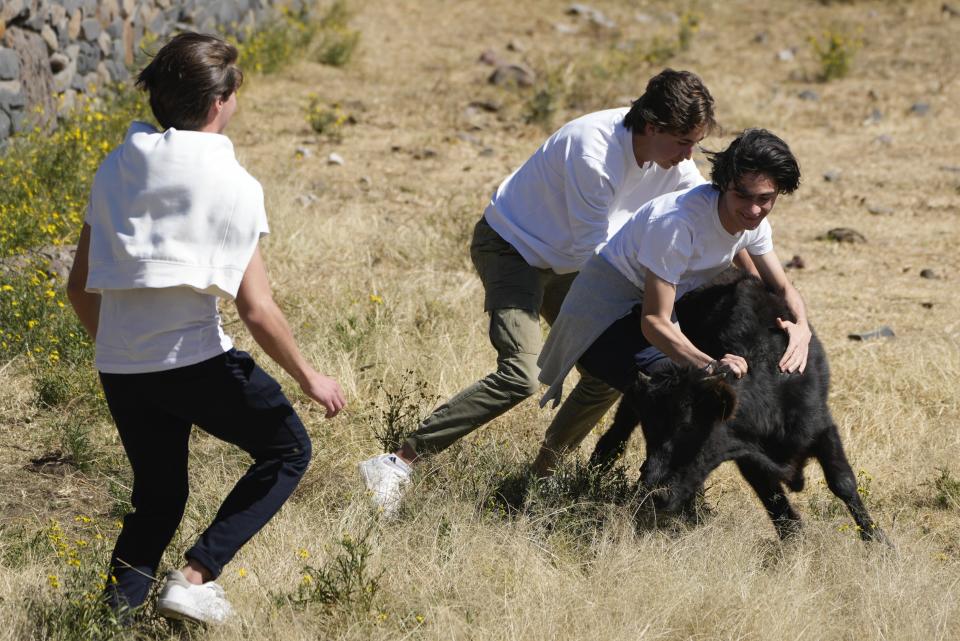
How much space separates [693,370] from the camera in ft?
11.5

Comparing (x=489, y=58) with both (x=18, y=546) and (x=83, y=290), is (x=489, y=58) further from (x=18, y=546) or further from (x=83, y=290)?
(x=83, y=290)

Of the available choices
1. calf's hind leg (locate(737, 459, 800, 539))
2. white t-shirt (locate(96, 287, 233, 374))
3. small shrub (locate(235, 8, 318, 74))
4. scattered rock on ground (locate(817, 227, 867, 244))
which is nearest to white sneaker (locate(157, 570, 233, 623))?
white t-shirt (locate(96, 287, 233, 374))

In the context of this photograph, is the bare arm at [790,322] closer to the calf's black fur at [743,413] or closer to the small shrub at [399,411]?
the calf's black fur at [743,413]

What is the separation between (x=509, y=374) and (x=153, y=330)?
5.34ft

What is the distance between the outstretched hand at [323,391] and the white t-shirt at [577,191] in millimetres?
1494

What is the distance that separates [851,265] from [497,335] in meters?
4.37

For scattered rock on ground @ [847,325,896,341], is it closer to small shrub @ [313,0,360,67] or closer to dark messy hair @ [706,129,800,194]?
dark messy hair @ [706,129,800,194]

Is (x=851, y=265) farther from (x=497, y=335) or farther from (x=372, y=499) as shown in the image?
(x=372, y=499)

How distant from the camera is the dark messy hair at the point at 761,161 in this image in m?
3.47

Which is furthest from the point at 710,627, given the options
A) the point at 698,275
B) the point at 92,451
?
the point at 92,451

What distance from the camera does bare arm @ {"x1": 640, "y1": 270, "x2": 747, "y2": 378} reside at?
3.51 metres

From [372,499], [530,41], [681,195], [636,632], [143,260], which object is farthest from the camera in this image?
[530,41]

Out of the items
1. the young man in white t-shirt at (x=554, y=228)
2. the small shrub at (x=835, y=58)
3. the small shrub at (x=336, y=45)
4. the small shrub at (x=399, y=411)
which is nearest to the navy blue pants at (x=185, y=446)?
the young man in white t-shirt at (x=554, y=228)

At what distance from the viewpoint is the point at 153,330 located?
109 inches
